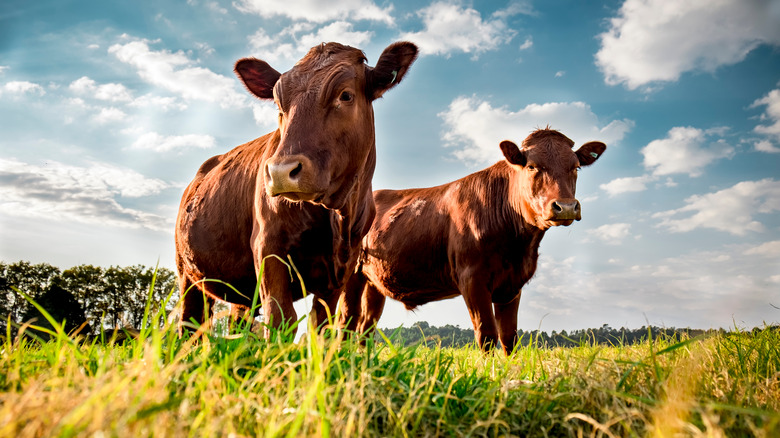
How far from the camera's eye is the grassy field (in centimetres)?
166

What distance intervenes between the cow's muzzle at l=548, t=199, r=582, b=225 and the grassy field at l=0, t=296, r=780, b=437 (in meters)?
3.53

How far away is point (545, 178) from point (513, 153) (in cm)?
59

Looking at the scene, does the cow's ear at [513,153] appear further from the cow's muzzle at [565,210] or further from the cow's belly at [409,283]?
the cow's belly at [409,283]

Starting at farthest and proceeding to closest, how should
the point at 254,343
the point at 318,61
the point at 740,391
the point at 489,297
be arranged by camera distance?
the point at 489,297 < the point at 318,61 < the point at 740,391 < the point at 254,343

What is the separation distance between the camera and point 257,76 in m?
5.27

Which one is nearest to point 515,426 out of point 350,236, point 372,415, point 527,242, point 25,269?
point 372,415

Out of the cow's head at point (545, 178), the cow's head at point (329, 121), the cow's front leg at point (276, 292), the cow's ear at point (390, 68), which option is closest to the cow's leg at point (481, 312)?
the cow's head at point (545, 178)

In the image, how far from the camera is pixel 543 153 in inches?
289

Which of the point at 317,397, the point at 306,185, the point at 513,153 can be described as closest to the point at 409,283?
the point at 513,153

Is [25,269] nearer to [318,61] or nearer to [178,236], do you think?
[178,236]

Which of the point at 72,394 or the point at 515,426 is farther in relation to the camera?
the point at 515,426

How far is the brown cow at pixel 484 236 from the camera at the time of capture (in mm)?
7066

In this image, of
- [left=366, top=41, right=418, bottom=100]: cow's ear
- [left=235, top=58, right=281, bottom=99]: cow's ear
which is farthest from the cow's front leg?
[left=235, top=58, right=281, bottom=99]: cow's ear

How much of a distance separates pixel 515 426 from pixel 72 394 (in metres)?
1.74
